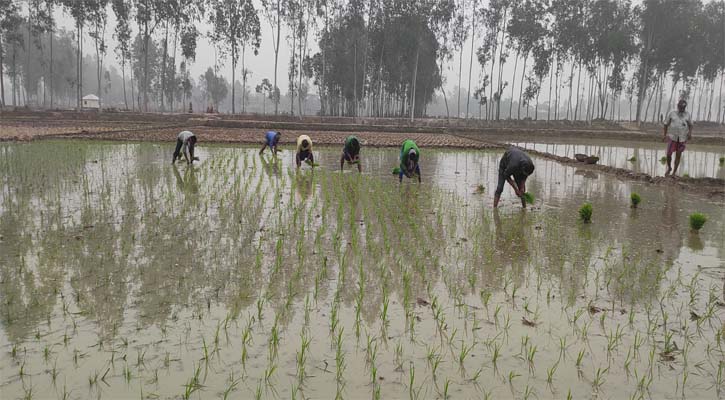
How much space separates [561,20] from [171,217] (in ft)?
171

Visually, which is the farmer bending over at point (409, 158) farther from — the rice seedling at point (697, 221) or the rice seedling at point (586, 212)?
the rice seedling at point (697, 221)

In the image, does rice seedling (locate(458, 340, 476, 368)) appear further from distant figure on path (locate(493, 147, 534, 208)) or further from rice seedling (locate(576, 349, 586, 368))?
distant figure on path (locate(493, 147, 534, 208))

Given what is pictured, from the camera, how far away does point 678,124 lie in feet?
39.7

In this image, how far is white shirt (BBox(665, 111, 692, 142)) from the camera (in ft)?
39.5

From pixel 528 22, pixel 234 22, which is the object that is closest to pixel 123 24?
pixel 234 22

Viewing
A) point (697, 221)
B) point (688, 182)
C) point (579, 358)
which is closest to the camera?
point (579, 358)

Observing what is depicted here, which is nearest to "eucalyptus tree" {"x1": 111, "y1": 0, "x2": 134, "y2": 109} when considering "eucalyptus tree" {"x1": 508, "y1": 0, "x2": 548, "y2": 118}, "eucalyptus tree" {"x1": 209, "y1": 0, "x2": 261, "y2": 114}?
"eucalyptus tree" {"x1": 209, "y1": 0, "x2": 261, "y2": 114}

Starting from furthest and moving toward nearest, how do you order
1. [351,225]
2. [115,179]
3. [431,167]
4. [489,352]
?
[431,167] → [115,179] → [351,225] → [489,352]

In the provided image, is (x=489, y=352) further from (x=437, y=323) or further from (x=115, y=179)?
(x=115, y=179)

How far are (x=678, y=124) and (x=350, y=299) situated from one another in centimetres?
1147

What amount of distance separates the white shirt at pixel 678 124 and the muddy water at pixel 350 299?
153 inches

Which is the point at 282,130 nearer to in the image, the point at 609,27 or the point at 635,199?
the point at 635,199

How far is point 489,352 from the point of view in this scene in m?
3.54

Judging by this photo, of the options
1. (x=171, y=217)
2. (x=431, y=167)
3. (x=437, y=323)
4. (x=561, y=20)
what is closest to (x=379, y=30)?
(x=561, y=20)
